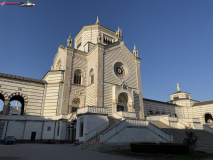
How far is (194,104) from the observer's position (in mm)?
48625

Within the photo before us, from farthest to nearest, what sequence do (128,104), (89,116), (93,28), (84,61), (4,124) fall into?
(93,28) < (84,61) < (128,104) < (4,124) < (89,116)

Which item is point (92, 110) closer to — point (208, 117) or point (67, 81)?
point (67, 81)

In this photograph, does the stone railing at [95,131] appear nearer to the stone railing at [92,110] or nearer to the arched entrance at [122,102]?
the stone railing at [92,110]

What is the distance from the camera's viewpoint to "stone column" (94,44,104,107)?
2618 centimetres

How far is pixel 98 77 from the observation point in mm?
27609

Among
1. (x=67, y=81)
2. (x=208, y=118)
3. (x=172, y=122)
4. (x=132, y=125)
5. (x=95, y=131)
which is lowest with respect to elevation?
(x=95, y=131)

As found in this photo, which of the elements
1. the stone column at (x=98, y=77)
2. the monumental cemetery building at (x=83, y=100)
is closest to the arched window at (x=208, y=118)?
the monumental cemetery building at (x=83, y=100)

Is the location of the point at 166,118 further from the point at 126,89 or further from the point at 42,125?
the point at 42,125

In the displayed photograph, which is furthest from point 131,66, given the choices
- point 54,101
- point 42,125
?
point 42,125

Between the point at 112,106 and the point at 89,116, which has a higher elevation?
the point at 112,106

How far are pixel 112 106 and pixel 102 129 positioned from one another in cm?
Result: 869

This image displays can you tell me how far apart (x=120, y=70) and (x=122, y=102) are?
6726 mm

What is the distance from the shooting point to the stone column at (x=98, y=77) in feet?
85.9

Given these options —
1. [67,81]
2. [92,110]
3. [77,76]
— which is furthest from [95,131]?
[77,76]
